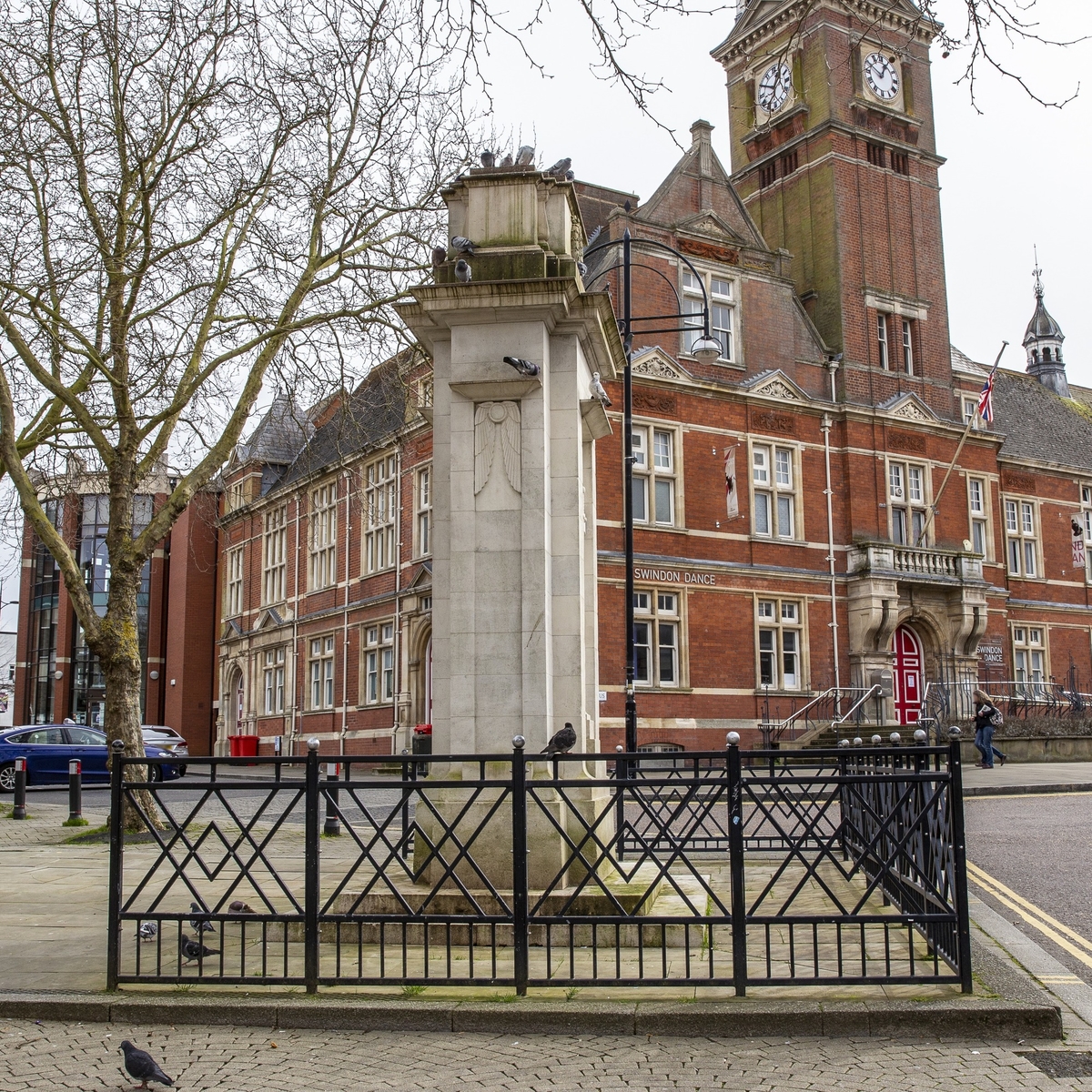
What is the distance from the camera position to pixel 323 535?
131 ft

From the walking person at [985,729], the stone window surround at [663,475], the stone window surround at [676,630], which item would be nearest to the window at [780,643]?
the stone window surround at [676,630]

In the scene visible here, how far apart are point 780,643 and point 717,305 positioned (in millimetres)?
9236

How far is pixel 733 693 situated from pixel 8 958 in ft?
79.2

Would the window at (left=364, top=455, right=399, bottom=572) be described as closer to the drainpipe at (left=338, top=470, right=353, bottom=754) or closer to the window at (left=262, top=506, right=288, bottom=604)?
the drainpipe at (left=338, top=470, right=353, bottom=754)

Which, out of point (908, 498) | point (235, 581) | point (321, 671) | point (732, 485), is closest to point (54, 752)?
point (321, 671)

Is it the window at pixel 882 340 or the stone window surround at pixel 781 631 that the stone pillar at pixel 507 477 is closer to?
the stone window surround at pixel 781 631

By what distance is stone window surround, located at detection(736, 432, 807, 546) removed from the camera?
31281 mm

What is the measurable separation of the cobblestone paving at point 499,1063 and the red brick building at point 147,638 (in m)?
41.4

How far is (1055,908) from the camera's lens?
8969 millimetres

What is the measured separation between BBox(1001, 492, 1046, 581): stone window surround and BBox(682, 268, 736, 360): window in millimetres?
11824

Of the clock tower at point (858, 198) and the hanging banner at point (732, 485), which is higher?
the clock tower at point (858, 198)

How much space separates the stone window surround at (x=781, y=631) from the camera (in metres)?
30.8

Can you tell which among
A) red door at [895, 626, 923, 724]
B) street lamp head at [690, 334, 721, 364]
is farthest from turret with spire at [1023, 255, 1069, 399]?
street lamp head at [690, 334, 721, 364]

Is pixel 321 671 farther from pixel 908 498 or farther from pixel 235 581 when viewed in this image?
pixel 908 498
